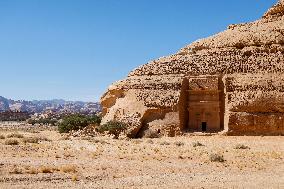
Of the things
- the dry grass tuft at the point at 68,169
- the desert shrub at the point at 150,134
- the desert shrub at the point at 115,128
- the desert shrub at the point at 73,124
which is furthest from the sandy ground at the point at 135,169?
the desert shrub at the point at 73,124

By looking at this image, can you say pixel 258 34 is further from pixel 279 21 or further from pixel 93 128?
pixel 93 128

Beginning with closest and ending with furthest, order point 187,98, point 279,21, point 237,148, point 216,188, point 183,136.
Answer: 1. point 216,188
2. point 237,148
3. point 183,136
4. point 187,98
5. point 279,21

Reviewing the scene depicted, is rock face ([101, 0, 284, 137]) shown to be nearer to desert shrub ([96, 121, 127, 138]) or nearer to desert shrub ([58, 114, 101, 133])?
desert shrub ([96, 121, 127, 138])

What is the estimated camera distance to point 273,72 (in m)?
42.1

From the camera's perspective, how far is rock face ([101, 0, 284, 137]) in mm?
40281

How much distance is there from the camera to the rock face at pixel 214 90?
40.3 m

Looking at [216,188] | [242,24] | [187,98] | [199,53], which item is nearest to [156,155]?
[216,188]

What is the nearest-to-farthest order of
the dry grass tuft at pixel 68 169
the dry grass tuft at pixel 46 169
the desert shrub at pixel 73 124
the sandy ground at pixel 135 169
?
the sandy ground at pixel 135 169 < the dry grass tuft at pixel 46 169 < the dry grass tuft at pixel 68 169 < the desert shrub at pixel 73 124

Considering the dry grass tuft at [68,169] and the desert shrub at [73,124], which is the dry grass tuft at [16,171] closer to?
the dry grass tuft at [68,169]

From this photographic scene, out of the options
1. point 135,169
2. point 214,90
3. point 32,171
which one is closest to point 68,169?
point 32,171

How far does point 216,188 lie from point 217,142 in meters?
21.2

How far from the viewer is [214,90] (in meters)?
42.4

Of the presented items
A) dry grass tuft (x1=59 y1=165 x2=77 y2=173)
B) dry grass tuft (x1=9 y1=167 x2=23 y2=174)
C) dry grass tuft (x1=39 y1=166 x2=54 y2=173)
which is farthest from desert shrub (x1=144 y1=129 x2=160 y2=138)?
dry grass tuft (x1=9 y1=167 x2=23 y2=174)

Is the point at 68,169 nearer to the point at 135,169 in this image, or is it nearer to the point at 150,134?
the point at 135,169
